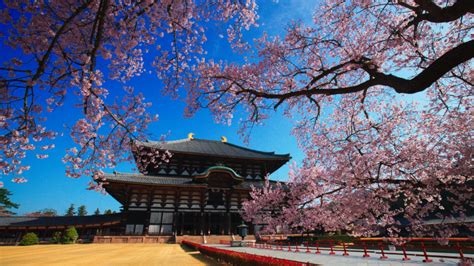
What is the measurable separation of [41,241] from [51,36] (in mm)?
27655

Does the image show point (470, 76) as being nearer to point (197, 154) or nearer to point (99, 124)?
point (99, 124)

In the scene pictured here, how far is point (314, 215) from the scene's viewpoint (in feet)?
27.1

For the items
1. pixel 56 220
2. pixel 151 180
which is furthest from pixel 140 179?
pixel 56 220

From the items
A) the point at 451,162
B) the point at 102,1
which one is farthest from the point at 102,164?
the point at 451,162

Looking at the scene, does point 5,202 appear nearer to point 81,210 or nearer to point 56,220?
point 81,210

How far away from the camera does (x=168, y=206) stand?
23859mm

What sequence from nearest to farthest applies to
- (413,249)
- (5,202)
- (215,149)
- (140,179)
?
1. (413,249)
2. (140,179)
3. (215,149)
4. (5,202)

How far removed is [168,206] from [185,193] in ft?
6.74

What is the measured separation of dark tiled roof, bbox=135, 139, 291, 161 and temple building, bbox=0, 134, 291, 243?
0.31m

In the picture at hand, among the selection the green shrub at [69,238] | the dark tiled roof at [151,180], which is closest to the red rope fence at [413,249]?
the dark tiled roof at [151,180]

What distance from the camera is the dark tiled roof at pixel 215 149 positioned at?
28.1m

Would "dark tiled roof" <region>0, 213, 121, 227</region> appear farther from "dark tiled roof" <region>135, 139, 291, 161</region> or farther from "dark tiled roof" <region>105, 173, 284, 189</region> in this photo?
"dark tiled roof" <region>135, 139, 291, 161</region>

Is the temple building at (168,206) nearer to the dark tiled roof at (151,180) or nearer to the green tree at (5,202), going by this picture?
the dark tiled roof at (151,180)

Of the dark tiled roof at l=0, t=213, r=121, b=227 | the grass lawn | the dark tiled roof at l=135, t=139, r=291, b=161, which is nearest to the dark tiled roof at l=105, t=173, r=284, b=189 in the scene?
the dark tiled roof at l=135, t=139, r=291, b=161
